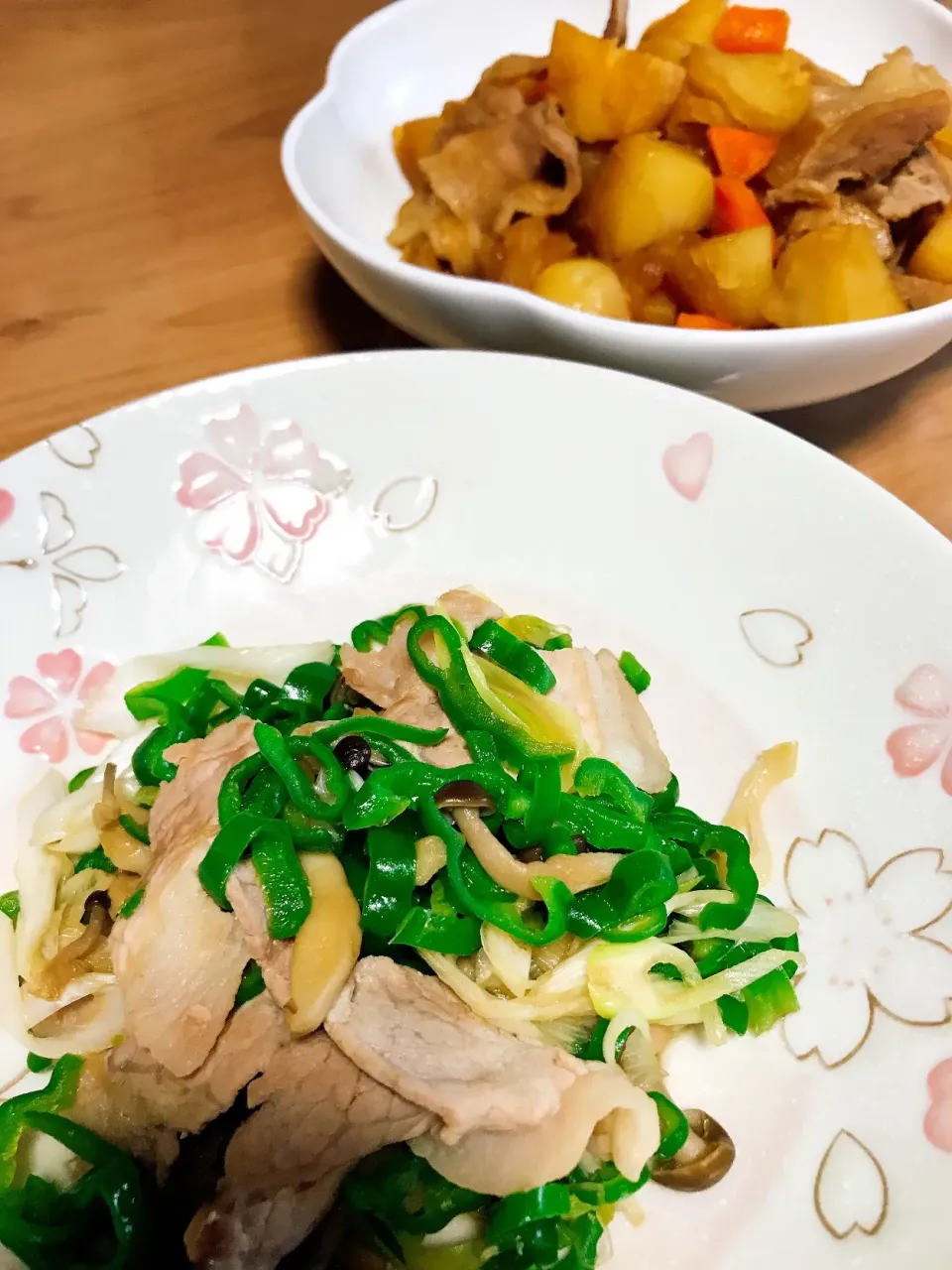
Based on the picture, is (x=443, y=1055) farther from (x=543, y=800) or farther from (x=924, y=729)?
(x=924, y=729)

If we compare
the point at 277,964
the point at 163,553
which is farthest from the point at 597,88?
the point at 277,964

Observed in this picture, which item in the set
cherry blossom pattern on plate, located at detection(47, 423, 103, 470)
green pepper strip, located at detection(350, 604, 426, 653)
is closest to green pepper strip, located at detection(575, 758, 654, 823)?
green pepper strip, located at detection(350, 604, 426, 653)

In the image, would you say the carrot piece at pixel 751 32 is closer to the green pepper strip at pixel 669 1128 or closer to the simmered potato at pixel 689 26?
the simmered potato at pixel 689 26

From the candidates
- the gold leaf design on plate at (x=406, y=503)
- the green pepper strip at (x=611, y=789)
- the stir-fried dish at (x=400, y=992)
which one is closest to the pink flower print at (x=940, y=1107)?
the stir-fried dish at (x=400, y=992)

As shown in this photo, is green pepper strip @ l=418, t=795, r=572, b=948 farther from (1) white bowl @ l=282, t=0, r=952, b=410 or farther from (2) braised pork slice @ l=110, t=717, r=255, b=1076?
(1) white bowl @ l=282, t=0, r=952, b=410

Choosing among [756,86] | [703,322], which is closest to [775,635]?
[703,322]

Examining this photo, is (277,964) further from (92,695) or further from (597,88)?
(597,88)
